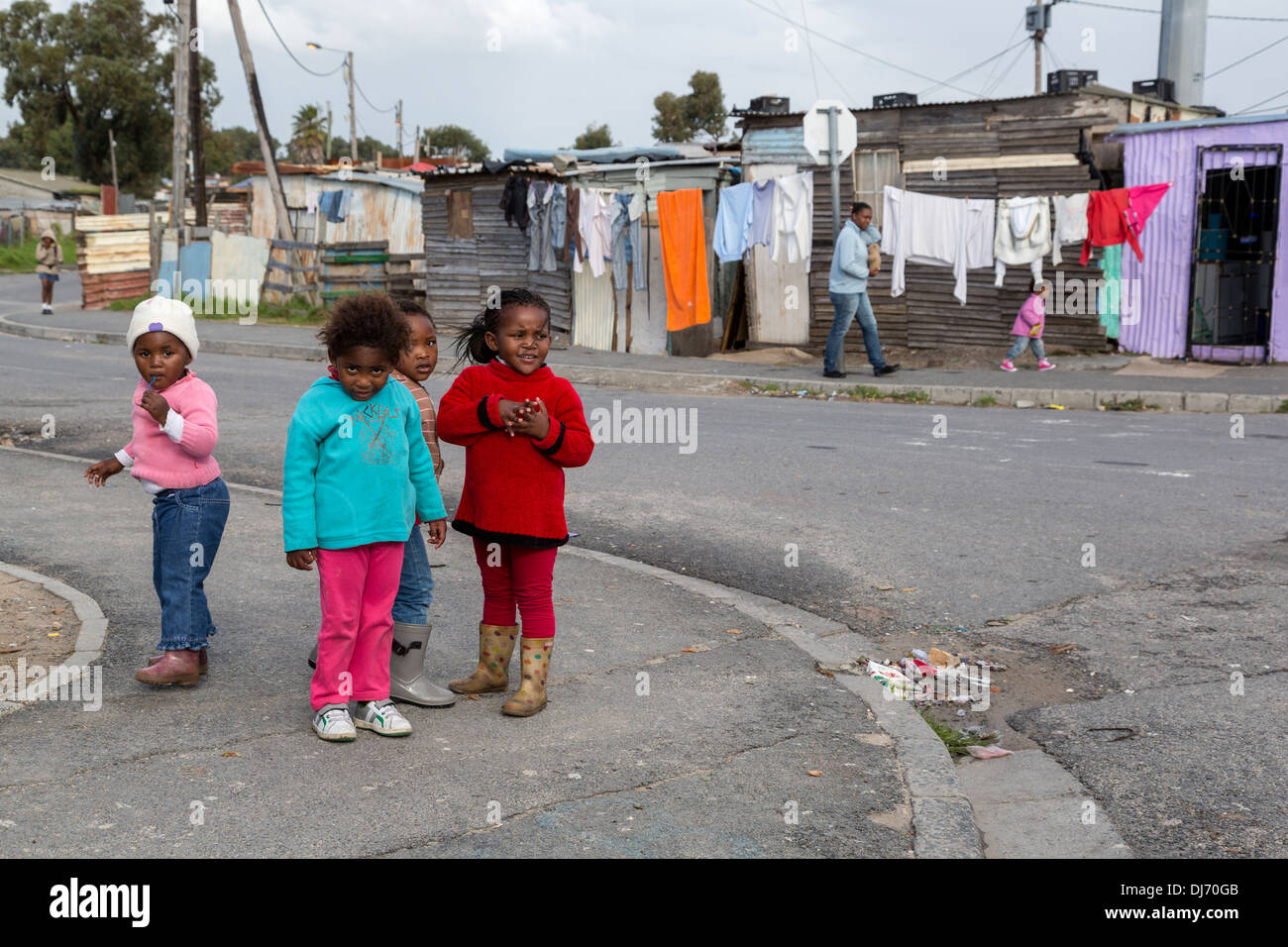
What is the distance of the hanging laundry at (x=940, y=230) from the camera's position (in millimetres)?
18172

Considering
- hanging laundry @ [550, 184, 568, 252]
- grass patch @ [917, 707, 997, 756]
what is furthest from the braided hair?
hanging laundry @ [550, 184, 568, 252]

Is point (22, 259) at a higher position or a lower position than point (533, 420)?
higher

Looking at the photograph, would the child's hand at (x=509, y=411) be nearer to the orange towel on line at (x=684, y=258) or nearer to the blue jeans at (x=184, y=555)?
the blue jeans at (x=184, y=555)

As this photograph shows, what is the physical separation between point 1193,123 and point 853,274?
5.49m

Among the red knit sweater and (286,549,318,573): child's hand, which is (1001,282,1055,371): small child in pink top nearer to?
the red knit sweater

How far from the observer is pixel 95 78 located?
236ft

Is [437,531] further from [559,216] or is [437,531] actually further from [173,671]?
[559,216]

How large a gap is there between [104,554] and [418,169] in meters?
31.1

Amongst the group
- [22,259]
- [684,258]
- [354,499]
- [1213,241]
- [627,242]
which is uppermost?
[22,259]

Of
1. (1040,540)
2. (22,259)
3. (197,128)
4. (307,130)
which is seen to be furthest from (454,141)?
(1040,540)

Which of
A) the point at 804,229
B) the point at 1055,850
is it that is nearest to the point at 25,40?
the point at 804,229

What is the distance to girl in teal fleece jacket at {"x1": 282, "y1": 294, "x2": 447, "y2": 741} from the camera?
416 cm

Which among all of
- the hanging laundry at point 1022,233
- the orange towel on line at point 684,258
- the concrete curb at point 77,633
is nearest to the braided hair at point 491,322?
the concrete curb at point 77,633

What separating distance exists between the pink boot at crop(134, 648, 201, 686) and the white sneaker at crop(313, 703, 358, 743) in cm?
75
